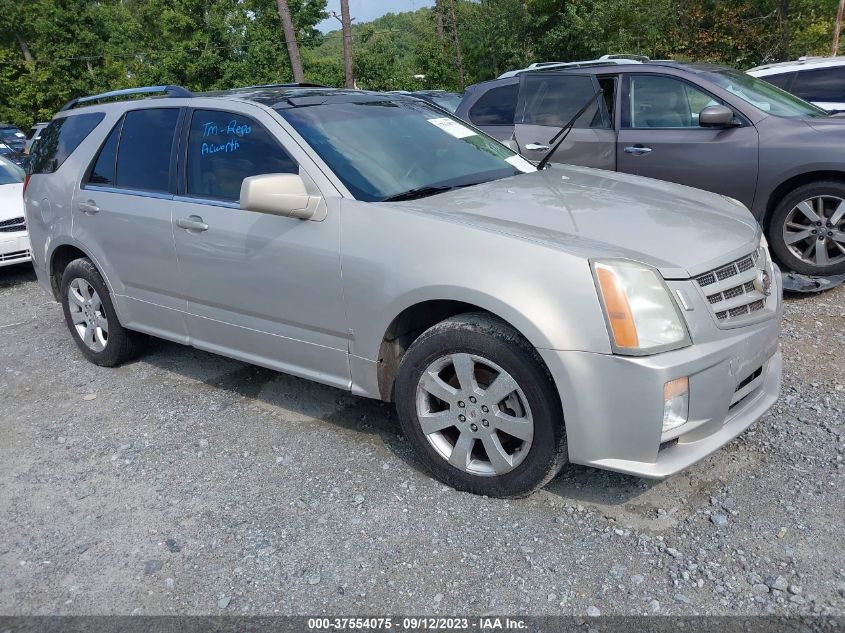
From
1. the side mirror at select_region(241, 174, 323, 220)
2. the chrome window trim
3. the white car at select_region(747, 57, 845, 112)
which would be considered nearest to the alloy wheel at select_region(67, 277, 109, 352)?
the chrome window trim

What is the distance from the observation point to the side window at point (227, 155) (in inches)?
145

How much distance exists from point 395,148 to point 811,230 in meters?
3.49

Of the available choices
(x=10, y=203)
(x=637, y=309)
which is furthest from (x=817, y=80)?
(x=10, y=203)

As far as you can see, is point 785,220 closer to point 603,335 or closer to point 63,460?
point 603,335

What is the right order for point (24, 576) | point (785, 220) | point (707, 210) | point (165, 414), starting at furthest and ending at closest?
point (785, 220), point (165, 414), point (707, 210), point (24, 576)

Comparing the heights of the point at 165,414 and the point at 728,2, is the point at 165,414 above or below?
below

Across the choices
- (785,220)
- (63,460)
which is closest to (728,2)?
(785,220)

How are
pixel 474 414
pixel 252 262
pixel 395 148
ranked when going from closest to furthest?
pixel 474 414
pixel 252 262
pixel 395 148

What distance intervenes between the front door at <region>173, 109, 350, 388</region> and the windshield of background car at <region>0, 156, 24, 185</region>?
6.39 meters

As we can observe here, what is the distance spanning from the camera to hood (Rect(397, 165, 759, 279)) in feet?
9.21

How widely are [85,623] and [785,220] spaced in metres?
5.29

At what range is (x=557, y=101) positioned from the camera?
6828 millimetres

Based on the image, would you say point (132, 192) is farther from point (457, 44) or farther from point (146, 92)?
point (457, 44)

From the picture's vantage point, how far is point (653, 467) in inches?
105
